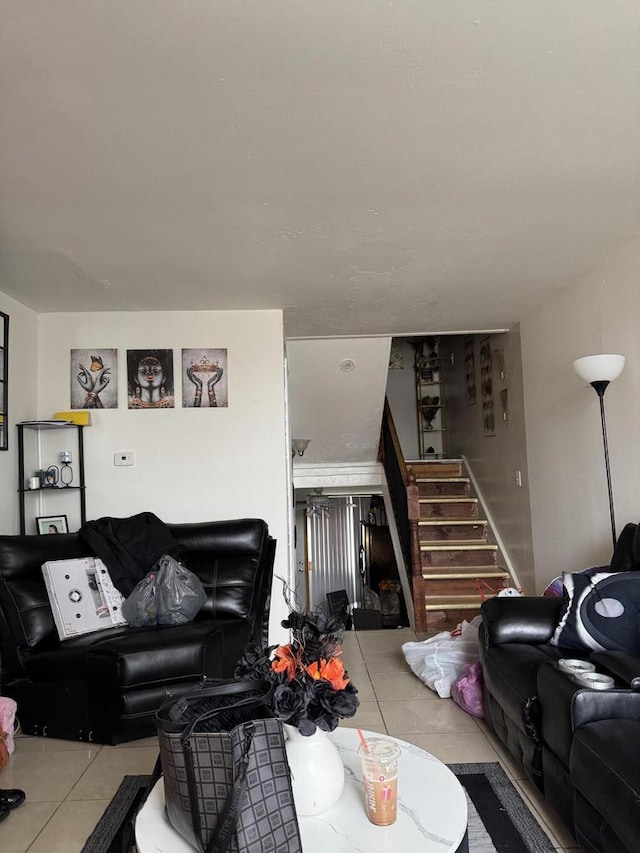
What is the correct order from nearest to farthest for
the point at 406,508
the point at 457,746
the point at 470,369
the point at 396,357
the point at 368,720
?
1. the point at 457,746
2. the point at 368,720
3. the point at 406,508
4. the point at 470,369
5. the point at 396,357

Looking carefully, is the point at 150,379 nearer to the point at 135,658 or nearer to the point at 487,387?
the point at 135,658

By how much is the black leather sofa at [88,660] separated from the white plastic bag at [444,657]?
1.02 metres

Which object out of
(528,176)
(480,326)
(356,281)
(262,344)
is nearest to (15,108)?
(528,176)

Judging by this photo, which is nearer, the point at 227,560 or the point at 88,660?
the point at 88,660

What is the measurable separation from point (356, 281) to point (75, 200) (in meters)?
1.68

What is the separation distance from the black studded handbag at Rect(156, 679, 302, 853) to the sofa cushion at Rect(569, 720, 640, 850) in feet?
2.84

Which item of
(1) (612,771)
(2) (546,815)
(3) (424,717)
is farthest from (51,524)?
(1) (612,771)

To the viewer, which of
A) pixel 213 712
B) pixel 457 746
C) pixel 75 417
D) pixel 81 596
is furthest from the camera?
pixel 75 417

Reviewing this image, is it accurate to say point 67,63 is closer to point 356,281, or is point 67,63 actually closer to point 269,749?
point 269,749

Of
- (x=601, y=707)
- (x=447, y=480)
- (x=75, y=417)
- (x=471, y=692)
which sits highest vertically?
(x=75, y=417)

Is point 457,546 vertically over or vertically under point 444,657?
over

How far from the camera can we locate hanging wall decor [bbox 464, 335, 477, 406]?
644 cm

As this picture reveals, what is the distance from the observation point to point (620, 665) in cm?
218

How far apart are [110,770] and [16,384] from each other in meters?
2.35
